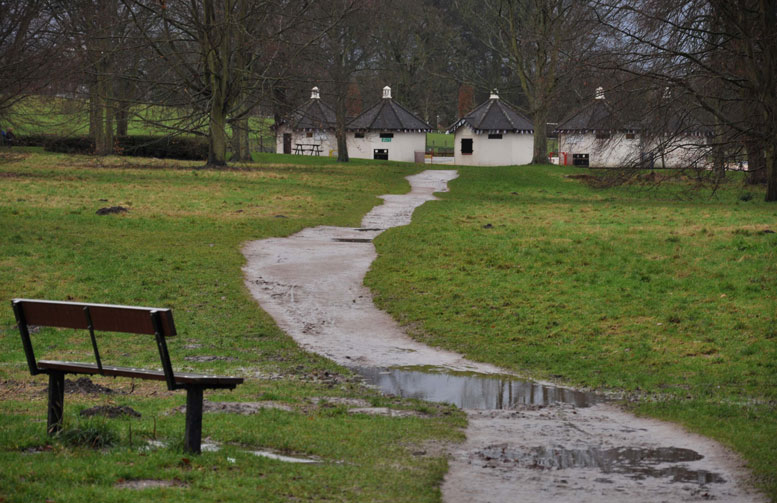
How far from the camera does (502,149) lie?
238 ft

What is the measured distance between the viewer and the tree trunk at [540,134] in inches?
2295

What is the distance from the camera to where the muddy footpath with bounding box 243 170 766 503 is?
667cm

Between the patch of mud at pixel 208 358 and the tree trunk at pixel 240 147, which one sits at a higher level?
the tree trunk at pixel 240 147

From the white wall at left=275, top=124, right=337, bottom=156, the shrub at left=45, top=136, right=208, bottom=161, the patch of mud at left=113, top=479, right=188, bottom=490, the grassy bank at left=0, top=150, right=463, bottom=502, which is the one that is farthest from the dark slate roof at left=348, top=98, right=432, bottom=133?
the patch of mud at left=113, top=479, right=188, bottom=490

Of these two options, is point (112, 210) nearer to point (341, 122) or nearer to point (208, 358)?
point (208, 358)

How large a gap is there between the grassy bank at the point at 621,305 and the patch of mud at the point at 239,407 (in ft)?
11.8

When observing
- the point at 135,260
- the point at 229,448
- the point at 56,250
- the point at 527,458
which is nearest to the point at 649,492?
the point at 527,458

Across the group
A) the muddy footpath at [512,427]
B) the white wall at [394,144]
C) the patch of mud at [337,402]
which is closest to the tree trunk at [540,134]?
the white wall at [394,144]

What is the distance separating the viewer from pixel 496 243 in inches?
832

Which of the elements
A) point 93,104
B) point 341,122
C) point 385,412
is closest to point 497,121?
point 341,122

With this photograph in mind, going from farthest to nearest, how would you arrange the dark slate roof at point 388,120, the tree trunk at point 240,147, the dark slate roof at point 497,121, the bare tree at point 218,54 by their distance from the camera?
the dark slate roof at point 388,120 < the dark slate roof at point 497,121 < the tree trunk at point 240,147 < the bare tree at point 218,54

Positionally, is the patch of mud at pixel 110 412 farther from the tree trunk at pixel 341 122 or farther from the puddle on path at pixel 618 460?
the tree trunk at pixel 341 122

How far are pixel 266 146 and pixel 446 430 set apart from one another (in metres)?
82.3

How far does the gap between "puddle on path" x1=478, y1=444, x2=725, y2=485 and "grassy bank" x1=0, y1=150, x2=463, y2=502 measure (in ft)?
2.04
